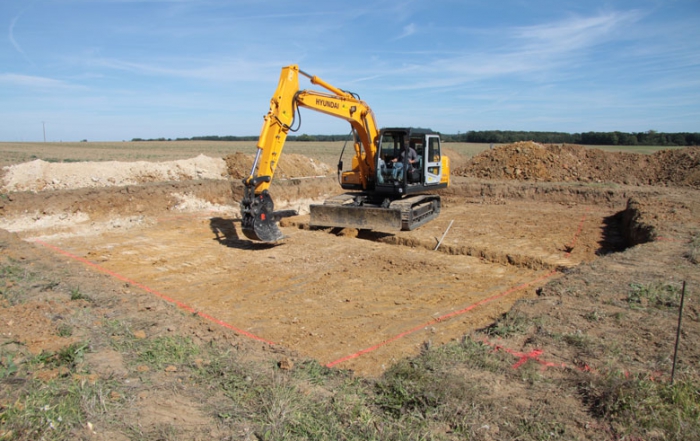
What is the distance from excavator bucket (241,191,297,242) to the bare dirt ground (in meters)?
0.49

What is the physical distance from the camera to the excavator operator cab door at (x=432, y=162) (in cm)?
1183

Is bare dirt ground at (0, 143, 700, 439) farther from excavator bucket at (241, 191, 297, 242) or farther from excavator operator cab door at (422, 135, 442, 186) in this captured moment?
excavator operator cab door at (422, 135, 442, 186)

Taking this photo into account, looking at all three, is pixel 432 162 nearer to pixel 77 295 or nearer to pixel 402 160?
pixel 402 160

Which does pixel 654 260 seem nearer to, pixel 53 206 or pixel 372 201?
pixel 372 201

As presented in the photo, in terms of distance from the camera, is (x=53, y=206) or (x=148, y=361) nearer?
(x=148, y=361)

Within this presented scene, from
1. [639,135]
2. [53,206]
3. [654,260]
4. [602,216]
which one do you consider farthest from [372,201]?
[639,135]

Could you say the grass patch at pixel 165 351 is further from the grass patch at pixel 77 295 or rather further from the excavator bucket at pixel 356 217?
the excavator bucket at pixel 356 217

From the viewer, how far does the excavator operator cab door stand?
11.8 metres

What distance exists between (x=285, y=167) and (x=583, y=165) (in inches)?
587

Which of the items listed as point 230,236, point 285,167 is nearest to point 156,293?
point 230,236

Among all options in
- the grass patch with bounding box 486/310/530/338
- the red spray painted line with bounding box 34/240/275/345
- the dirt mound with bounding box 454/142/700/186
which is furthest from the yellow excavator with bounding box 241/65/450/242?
the dirt mound with bounding box 454/142/700/186

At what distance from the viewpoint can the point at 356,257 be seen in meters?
9.55

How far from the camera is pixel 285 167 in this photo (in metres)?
23.2

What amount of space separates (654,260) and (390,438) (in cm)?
641
